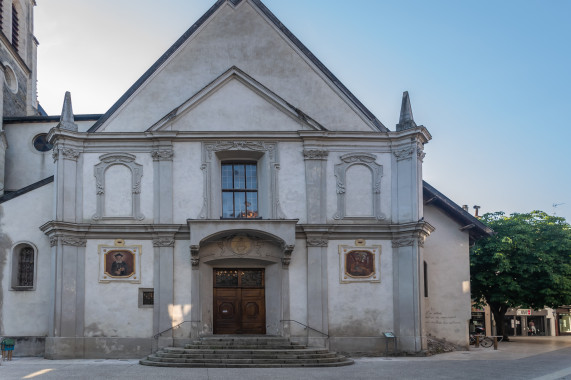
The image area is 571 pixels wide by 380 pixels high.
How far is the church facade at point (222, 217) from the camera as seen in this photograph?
2469cm

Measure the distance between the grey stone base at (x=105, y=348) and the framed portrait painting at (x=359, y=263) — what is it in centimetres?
742

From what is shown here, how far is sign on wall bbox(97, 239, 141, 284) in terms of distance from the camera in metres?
24.9

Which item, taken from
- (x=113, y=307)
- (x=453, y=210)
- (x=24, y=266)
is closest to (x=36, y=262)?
(x=24, y=266)

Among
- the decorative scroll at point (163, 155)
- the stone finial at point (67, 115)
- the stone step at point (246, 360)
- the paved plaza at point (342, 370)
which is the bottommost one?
the paved plaza at point (342, 370)

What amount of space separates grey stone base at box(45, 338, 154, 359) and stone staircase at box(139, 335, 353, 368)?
114 centimetres

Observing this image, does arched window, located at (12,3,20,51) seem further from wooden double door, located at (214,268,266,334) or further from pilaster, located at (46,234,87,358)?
wooden double door, located at (214,268,266,334)

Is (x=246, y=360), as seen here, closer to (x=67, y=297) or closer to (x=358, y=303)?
(x=358, y=303)

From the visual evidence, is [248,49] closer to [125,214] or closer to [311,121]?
[311,121]

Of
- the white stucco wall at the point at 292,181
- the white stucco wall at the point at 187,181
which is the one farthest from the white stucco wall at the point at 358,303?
the white stucco wall at the point at 187,181

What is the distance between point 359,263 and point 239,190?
17.3 feet

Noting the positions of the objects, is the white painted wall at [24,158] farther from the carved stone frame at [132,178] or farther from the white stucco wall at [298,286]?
the white stucco wall at [298,286]

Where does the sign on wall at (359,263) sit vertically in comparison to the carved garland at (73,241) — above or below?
below

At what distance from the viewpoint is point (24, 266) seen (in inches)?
1017

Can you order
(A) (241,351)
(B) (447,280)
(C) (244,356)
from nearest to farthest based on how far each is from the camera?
(C) (244,356)
(A) (241,351)
(B) (447,280)
